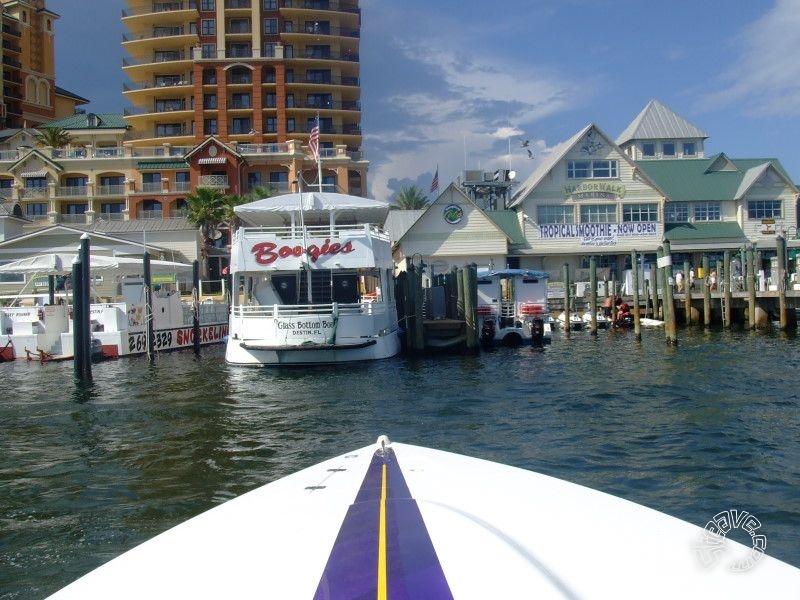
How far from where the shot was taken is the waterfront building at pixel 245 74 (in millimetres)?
66688

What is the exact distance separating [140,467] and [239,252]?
11663 mm

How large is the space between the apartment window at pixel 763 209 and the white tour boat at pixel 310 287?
1335 inches

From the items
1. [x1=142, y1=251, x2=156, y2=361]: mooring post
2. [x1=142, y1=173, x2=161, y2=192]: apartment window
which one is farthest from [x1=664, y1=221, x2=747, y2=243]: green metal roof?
[x1=142, y1=173, x2=161, y2=192]: apartment window

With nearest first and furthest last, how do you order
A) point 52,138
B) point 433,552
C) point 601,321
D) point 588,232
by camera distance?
point 433,552 < point 601,321 < point 588,232 < point 52,138

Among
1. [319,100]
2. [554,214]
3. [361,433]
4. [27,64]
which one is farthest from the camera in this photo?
[27,64]

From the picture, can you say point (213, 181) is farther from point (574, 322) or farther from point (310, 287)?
point (310, 287)

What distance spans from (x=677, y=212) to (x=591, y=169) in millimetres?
7069

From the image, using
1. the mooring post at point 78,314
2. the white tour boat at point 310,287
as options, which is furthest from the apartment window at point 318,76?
the mooring post at point 78,314

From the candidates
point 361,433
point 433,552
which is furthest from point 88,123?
point 433,552

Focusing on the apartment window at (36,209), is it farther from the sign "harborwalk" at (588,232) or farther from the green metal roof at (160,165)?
the sign "harborwalk" at (588,232)

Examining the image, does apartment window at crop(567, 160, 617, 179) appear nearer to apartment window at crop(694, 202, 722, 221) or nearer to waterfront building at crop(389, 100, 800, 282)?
waterfront building at crop(389, 100, 800, 282)

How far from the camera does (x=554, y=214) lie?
47.2 meters

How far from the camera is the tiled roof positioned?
2239 inches

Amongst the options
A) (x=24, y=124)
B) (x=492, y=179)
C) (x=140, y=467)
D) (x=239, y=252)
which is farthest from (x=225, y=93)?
(x=140, y=467)
